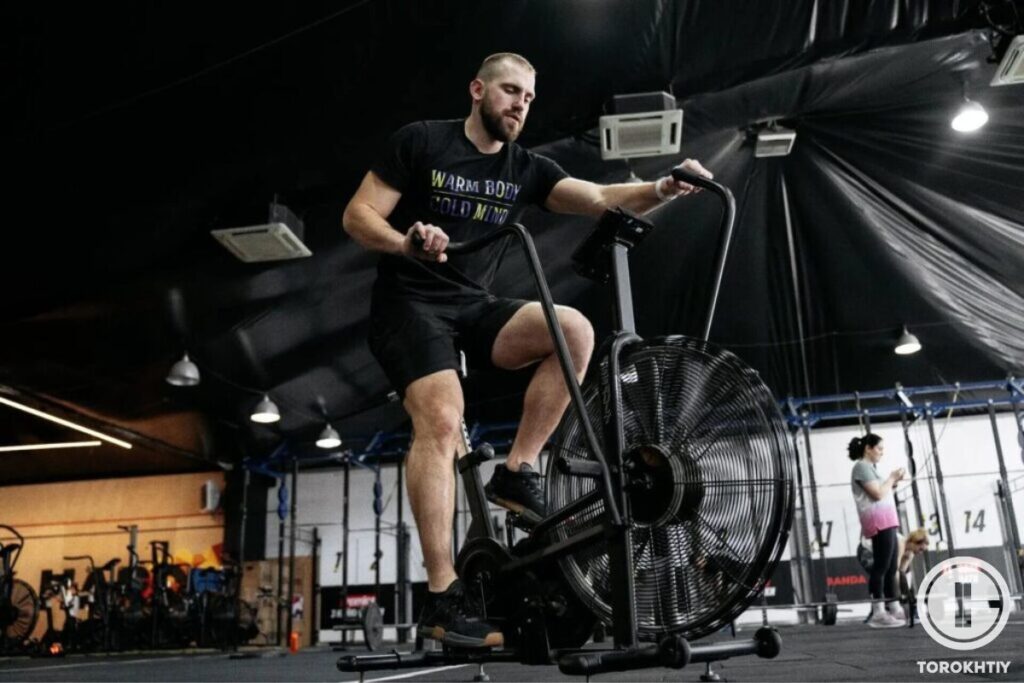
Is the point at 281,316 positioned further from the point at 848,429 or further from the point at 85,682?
the point at 848,429

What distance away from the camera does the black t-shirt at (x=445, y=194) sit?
6.42 feet

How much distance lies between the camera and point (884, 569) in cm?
521

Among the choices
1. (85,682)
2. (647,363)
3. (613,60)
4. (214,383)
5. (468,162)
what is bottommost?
(85,682)

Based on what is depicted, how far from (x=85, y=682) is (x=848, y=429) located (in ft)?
33.6

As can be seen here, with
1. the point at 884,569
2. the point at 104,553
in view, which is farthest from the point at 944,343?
the point at 104,553

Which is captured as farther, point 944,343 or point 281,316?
point 944,343

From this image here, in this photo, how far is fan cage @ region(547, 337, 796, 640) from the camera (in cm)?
141

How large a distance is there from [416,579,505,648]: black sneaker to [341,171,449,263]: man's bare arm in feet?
2.34

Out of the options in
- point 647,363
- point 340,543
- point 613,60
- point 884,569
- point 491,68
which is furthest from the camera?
point 340,543

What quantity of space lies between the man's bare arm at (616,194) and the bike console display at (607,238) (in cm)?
9

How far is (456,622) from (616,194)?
102 centimetres

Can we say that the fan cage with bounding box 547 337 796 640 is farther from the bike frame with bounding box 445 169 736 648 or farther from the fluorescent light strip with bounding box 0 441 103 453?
the fluorescent light strip with bounding box 0 441 103 453

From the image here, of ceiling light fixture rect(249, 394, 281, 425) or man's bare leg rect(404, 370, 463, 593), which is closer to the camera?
man's bare leg rect(404, 370, 463, 593)

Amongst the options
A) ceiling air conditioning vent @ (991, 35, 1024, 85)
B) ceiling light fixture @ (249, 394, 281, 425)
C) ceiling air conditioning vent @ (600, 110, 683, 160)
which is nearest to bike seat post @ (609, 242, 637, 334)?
ceiling air conditioning vent @ (600, 110, 683, 160)
